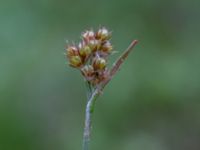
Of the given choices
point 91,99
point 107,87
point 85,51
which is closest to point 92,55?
point 85,51

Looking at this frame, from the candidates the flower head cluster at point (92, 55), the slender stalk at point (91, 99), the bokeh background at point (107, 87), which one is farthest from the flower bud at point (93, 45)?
the bokeh background at point (107, 87)

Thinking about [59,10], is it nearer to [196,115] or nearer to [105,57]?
[196,115]

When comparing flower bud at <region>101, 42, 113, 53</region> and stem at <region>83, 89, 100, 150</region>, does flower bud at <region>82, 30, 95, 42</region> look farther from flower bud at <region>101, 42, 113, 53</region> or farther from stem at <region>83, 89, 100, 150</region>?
stem at <region>83, 89, 100, 150</region>

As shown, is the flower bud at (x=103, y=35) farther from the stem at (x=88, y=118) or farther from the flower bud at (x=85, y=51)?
the stem at (x=88, y=118)

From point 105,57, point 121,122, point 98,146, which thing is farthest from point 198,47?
point 105,57

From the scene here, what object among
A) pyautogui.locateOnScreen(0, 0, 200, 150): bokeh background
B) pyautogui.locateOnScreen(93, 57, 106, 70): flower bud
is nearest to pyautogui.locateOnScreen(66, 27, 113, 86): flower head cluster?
pyautogui.locateOnScreen(93, 57, 106, 70): flower bud

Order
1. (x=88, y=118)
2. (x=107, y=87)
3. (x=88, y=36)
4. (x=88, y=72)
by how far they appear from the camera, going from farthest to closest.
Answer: (x=107, y=87)
(x=88, y=36)
(x=88, y=72)
(x=88, y=118)

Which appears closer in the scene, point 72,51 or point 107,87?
point 72,51

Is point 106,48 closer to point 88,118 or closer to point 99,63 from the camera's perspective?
point 99,63

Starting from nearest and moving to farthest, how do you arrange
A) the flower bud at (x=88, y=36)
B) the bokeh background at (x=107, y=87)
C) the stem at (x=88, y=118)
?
the stem at (x=88, y=118), the flower bud at (x=88, y=36), the bokeh background at (x=107, y=87)
